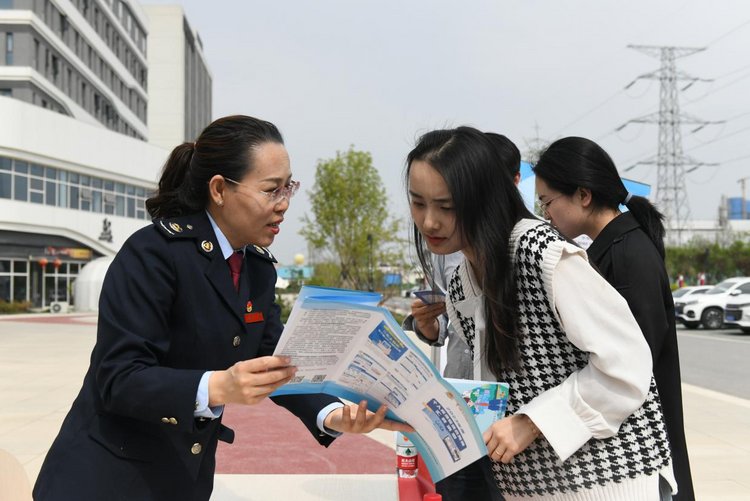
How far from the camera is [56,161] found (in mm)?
34125

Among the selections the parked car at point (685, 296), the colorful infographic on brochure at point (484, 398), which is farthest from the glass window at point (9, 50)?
the colorful infographic on brochure at point (484, 398)

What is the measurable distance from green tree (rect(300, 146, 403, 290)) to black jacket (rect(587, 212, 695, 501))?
25293 mm

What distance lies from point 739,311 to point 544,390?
1954cm

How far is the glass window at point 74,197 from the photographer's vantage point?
35.5 meters

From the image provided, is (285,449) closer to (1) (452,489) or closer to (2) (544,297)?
(1) (452,489)

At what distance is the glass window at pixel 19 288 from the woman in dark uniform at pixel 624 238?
114ft

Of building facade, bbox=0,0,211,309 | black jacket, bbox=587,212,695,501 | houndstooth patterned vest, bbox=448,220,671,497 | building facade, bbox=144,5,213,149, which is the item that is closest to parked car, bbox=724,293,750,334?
black jacket, bbox=587,212,695,501

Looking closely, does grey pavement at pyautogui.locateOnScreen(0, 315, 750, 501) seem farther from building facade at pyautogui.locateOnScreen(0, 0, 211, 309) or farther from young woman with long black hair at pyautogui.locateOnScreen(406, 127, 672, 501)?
building facade at pyautogui.locateOnScreen(0, 0, 211, 309)

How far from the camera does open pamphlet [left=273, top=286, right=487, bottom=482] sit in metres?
1.50

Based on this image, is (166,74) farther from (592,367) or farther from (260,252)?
(592,367)

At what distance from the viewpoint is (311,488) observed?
4.96m

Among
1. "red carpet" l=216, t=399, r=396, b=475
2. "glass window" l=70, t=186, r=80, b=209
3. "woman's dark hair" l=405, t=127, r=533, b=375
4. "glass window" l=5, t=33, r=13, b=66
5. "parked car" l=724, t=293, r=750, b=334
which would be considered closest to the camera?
"woman's dark hair" l=405, t=127, r=533, b=375

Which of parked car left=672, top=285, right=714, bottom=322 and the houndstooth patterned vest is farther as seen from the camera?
parked car left=672, top=285, right=714, bottom=322

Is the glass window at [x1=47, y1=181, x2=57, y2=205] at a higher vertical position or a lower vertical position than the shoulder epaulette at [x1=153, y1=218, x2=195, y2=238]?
higher
